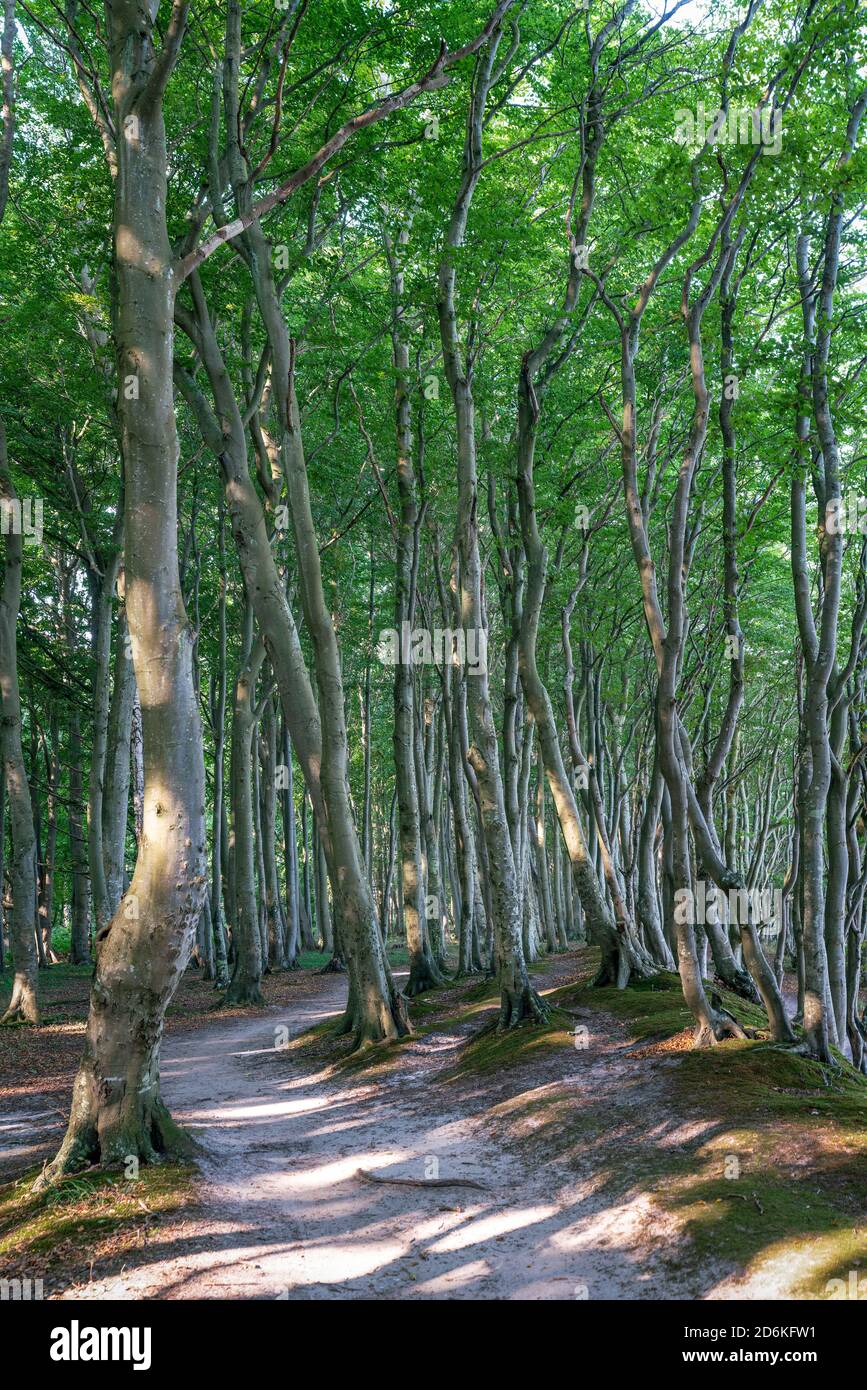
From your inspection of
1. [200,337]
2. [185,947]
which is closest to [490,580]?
[200,337]

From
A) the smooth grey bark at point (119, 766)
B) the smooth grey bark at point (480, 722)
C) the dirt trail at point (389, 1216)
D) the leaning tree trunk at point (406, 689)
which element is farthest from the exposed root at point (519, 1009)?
the smooth grey bark at point (119, 766)

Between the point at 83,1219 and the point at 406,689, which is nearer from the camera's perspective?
the point at 83,1219

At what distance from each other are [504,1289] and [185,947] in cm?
289

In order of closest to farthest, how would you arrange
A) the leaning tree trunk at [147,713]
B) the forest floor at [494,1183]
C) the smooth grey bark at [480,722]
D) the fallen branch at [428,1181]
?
1. the forest floor at [494,1183]
2. the leaning tree trunk at [147,713]
3. the fallen branch at [428,1181]
4. the smooth grey bark at [480,722]

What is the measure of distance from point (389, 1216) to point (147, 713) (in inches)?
149

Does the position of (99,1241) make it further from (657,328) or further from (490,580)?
(490,580)

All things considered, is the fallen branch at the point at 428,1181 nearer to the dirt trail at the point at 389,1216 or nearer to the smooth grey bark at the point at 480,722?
the dirt trail at the point at 389,1216

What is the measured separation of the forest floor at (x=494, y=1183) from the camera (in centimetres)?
531

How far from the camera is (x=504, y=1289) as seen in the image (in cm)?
536

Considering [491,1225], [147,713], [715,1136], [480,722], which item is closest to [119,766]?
[480,722]

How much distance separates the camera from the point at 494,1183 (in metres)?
7.26

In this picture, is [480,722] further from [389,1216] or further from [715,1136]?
[389,1216]

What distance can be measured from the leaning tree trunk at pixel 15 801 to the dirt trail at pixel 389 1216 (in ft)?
18.8
